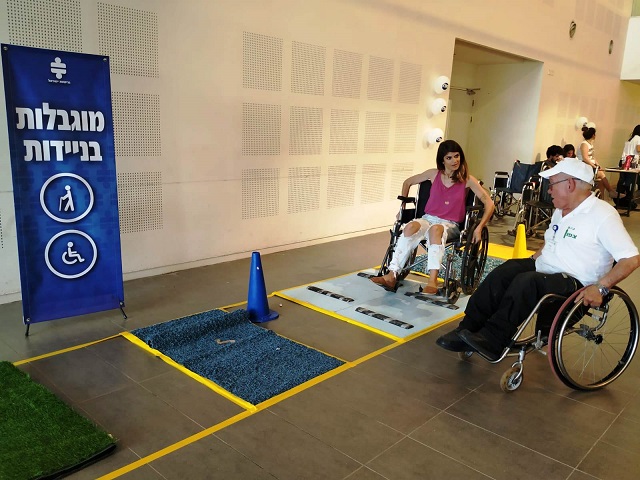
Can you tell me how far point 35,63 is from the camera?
278 centimetres

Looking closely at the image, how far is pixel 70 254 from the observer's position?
308 cm

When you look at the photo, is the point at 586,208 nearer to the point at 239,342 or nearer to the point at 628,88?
the point at 239,342

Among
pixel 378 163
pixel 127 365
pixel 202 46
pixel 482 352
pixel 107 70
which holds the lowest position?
pixel 127 365

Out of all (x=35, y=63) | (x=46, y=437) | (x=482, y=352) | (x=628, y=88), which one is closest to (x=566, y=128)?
(x=628, y=88)

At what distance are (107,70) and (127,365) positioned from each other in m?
1.70

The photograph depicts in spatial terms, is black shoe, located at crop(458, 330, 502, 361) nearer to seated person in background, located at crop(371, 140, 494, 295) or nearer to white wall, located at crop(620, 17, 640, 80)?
seated person in background, located at crop(371, 140, 494, 295)

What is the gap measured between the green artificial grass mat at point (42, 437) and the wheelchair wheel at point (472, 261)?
8.71ft

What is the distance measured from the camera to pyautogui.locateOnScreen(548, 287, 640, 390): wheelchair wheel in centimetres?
241

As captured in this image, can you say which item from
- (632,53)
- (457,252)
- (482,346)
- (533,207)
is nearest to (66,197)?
(482,346)

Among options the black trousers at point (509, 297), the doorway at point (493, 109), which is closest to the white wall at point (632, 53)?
the doorway at point (493, 109)

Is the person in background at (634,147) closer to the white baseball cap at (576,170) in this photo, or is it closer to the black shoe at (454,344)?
the white baseball cap at (576,170)

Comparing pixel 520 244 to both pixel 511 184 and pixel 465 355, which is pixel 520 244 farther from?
pixel 465 355

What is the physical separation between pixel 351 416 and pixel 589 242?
1427 mm

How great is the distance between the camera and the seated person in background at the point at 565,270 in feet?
7.91
